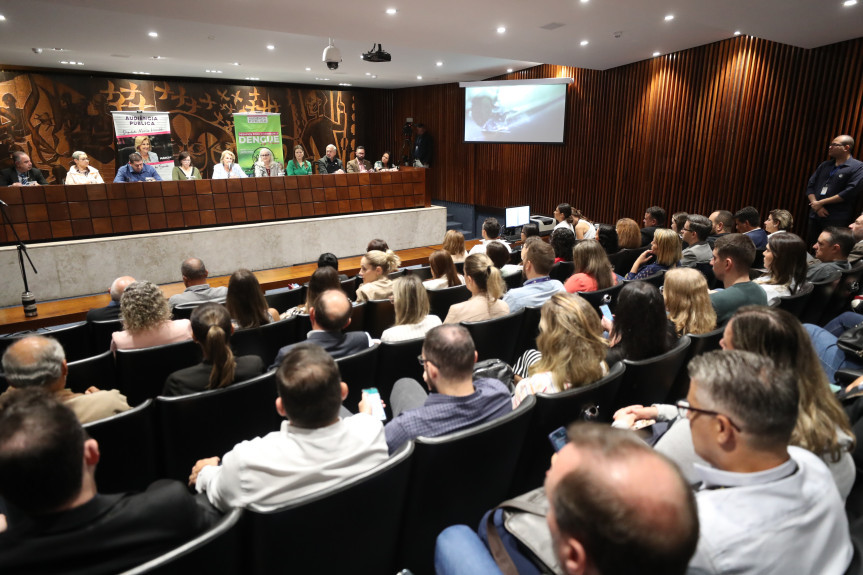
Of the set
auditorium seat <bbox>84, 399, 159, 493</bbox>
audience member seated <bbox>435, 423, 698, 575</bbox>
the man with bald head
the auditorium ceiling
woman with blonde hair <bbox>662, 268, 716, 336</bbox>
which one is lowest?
auditorium seat <bbox>84, 399, 159, 493</bbox>

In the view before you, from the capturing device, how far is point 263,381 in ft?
6.91

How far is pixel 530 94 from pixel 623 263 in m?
5.37

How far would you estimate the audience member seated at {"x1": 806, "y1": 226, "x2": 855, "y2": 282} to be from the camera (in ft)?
11.4

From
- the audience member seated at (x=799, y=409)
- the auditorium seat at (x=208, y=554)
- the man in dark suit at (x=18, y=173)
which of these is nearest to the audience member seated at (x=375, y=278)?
the audience member seated at (x=799, y=409)

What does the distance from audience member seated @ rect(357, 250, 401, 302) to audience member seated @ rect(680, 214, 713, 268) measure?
2.50 meters

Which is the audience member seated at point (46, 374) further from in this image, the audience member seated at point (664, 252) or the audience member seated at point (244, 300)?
the audience member seated at point (664, 252)

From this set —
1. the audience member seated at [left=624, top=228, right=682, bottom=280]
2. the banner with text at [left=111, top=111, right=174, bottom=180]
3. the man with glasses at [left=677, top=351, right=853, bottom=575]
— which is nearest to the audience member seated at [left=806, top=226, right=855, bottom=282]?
the audience member seated at [left=624, top=228, right=682, bottom=280]

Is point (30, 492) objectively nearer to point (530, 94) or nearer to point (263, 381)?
point (263, 381)

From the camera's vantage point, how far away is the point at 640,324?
2193mm

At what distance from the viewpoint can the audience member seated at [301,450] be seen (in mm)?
1393

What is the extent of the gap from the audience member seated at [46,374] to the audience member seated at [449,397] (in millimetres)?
1205

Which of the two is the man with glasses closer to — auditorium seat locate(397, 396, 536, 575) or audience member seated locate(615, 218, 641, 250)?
auditorium seat locate(397, 396, 536, 575)

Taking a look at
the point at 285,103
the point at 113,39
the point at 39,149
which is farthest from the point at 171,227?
the point at 285,103

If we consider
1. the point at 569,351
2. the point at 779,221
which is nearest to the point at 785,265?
the point at 779,221
